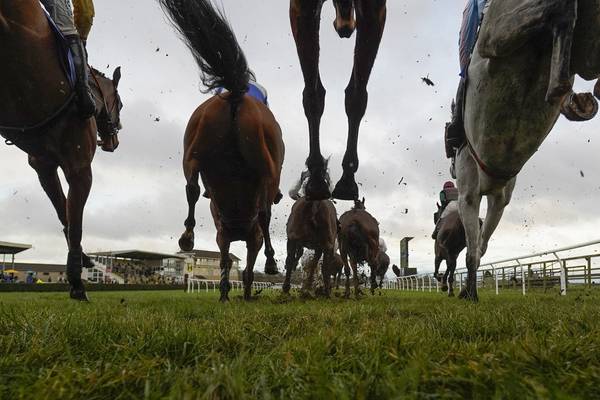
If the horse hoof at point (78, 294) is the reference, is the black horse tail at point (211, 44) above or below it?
above

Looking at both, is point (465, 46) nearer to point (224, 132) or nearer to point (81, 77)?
point (224, 132)

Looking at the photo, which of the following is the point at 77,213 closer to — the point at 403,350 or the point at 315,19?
the point at 315,19

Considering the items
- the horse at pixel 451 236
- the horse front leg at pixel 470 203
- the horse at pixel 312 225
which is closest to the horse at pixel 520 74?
the horse front leg at pixel 470 203

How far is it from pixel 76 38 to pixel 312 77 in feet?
8.42

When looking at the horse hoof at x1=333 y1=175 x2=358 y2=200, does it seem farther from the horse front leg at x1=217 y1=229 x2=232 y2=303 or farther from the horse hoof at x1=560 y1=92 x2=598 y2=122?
the horse front leg at x1=217 y1=229 x2=232 y2=303

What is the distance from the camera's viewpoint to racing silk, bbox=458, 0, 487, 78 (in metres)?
4.78

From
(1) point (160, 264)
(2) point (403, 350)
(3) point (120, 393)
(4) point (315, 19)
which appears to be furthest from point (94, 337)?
(1) point (160, 264)

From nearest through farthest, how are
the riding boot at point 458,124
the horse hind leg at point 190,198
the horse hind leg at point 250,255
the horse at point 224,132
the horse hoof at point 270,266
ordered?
the horse at point 224,132 < the riding boot at point 458,124 < the horse hind leg at point 190,198 < the horse hoof at point 270,266 < the horse hind leg at point 250,255

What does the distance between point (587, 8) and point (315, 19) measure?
1.85 m

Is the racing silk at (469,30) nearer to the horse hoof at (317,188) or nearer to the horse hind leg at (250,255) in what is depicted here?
the horse hoof at (317,188)

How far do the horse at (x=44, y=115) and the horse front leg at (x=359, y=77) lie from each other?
2.77 meters

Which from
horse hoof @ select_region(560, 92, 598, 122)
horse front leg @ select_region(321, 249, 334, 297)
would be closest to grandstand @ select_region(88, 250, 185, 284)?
horse front leg @ select_region(321, 249, 334, 297)

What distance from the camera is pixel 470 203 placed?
6.17 meters

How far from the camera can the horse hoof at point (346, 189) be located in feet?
14.1
